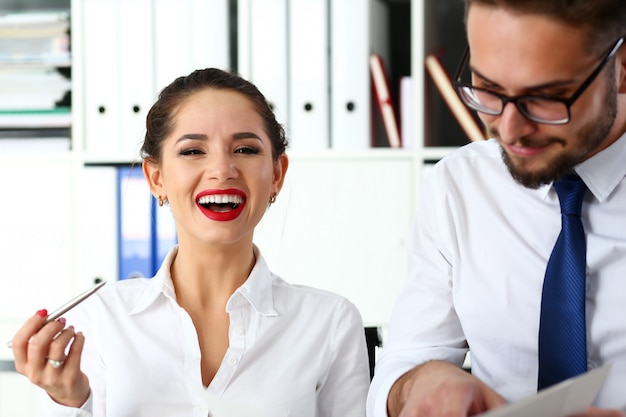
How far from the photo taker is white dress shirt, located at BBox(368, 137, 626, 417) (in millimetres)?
1242

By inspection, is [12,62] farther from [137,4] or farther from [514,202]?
[514,202]

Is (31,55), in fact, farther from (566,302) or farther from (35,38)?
(566,302)

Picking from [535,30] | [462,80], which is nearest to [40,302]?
[462,80]

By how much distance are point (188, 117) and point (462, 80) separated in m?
0.57

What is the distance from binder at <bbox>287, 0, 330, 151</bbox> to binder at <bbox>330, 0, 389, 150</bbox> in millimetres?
23

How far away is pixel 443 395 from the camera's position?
1.04 metres

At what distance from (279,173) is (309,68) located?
783 millimetres

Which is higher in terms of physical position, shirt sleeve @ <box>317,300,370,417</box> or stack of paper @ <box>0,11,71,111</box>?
stack of paper @ <box>0,11,71,111</box>

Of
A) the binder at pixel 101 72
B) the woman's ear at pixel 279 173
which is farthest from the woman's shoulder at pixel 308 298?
the binder at pixel 101 72

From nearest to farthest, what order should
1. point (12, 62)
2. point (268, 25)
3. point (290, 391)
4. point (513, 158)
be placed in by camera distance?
point (513, 158), point (290, 391), point (268, 25), point (12, 62)

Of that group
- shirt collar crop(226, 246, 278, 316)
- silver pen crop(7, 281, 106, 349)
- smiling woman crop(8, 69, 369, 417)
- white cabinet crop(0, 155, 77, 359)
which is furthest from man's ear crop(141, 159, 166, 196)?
white cabinet crop(0, 155, 77, 359)

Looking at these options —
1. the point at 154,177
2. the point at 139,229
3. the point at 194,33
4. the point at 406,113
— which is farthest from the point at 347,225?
the point at 154,177

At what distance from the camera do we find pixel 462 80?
1.20m

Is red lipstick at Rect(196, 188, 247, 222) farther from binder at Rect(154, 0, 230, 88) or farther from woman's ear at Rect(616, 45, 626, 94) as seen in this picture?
binder at Rect(154, 0, 230, 88)
